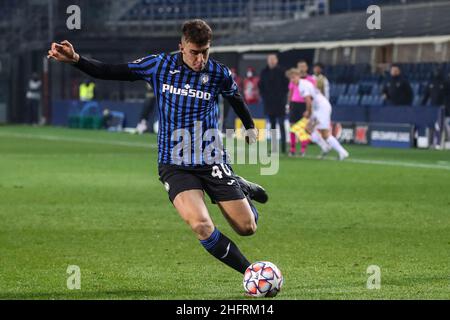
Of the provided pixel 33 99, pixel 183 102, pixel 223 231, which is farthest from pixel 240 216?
pixel 33 99

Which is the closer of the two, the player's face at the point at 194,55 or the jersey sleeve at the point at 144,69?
the player's face at the point at 194,55

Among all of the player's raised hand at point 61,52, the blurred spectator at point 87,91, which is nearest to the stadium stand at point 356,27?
the blurred spectator at point 87,91

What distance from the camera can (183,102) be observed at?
10.5 meters

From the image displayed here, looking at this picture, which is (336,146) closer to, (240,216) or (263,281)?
(240,216)

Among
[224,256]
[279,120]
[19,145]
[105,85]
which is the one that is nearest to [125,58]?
[105,85]

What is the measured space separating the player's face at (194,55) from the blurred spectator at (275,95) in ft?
66.3

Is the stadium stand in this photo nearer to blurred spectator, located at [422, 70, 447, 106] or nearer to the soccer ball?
blurred spectator, located at [422, 70, 447, 106]

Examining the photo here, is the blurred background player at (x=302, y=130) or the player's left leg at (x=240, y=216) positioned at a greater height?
the player's left leg at (x=240, y=216)

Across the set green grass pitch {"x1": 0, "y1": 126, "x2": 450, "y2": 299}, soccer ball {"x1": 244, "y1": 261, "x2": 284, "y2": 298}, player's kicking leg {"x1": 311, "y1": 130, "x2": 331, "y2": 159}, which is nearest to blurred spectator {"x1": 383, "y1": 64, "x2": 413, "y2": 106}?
player's kicking leg {"x1": 311, "y1": 130, "x2": 331, "y2": 159}

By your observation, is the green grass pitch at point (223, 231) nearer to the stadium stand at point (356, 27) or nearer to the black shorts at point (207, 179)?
the black shorts at point (207, 179)

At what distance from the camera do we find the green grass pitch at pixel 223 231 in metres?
10.6

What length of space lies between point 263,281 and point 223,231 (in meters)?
5.31

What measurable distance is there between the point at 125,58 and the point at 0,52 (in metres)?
5.91

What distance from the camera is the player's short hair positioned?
10203 mm
